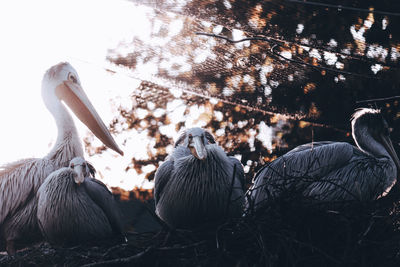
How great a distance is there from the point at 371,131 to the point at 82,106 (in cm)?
226

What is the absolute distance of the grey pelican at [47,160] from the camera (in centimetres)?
365

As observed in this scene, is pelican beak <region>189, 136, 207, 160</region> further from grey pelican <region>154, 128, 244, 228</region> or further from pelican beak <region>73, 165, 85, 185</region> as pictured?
pelican beak <region>73, 165, 85, 185</region>

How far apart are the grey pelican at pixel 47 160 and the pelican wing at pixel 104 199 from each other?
1.59 feet

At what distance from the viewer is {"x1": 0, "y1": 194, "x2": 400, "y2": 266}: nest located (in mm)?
2523

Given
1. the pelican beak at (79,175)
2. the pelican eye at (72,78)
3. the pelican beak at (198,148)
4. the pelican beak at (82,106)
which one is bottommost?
the pelican beak at (79,175)

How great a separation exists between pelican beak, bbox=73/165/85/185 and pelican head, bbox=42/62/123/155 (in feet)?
3.04

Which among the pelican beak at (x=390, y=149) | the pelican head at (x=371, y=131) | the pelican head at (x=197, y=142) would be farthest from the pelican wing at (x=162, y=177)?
the pelican beak at (x=390, y=149)

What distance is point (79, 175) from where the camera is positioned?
332 centimetres

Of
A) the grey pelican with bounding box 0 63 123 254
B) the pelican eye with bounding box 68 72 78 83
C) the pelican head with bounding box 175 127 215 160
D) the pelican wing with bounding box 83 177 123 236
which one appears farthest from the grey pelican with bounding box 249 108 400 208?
the pelican eye with bounding box 68 72 78 83

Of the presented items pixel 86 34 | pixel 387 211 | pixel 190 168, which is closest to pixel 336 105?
pixel 387 211

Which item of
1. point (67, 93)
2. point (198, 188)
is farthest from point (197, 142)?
point (67, 93)

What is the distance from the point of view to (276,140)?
493 centimetres

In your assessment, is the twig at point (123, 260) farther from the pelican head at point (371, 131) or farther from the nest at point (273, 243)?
the pelican head at point (371, 131)

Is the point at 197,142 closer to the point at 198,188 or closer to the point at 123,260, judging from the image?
the point at 198,188
